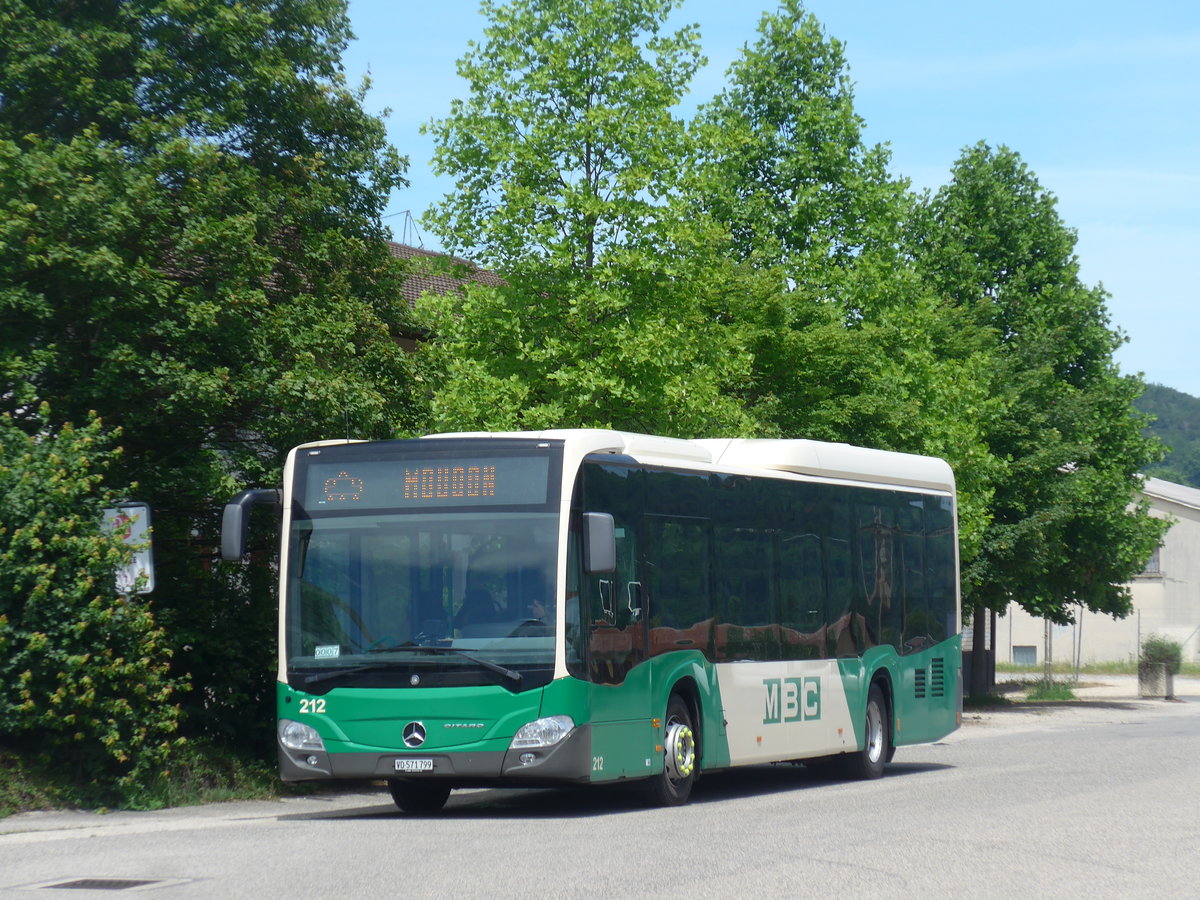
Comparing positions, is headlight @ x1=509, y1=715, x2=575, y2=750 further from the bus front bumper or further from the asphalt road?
the asphalt road

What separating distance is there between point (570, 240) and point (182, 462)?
737 centimetres

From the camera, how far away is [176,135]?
56.8 ft

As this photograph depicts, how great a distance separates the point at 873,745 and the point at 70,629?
926 cm

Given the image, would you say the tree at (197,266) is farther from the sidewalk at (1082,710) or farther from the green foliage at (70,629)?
the sidewalk at (1082,710)

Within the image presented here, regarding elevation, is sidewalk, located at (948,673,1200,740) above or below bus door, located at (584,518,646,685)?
below

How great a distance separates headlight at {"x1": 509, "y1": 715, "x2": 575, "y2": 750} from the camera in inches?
514

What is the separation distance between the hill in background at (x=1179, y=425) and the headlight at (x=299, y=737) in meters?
118

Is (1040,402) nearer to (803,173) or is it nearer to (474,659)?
(803,173)

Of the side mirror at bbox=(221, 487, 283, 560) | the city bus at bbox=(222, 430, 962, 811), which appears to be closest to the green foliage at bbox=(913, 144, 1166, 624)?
the city bus at bbox=(222, 430, 962, 811)

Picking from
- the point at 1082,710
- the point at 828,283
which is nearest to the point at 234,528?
the point at 828,283

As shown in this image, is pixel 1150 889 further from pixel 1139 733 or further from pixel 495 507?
→ pixel 1139 733

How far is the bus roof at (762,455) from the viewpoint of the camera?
45.6ft

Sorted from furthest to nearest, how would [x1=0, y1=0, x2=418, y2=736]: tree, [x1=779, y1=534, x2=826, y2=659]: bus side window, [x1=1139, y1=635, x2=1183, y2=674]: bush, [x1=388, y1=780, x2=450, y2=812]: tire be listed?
[x1=1139, y1=635, x2=1183, y2=674]: bush
[x1=779, y1=534, x2=826, y2=659]: bus side window
[x1=0, y1=0, x2=418, y2=736]: tree
[x1=388, y1=780, x2=450, y2=812]: tire

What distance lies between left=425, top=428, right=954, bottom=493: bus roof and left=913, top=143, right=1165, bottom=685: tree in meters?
17.0
